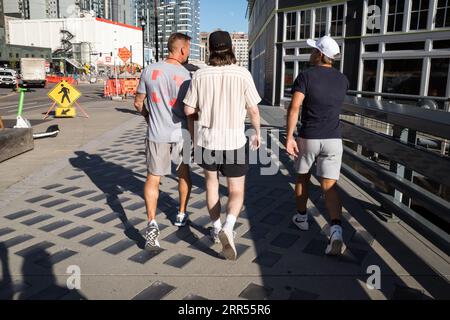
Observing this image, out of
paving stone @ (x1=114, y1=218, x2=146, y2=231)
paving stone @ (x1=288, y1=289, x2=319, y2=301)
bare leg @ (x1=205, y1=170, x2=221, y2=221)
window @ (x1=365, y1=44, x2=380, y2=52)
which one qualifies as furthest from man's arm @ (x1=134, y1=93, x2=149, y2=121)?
window @ (x1=365, y1=44, x2=380, y2=52)

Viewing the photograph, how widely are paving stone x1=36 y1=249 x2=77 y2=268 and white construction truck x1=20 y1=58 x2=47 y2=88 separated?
3935cm

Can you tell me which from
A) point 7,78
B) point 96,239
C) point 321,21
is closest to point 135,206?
point 96,239

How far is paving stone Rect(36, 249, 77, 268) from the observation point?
348 centimetres

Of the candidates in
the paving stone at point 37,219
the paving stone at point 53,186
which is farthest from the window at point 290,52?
the paving stone at point 37,219

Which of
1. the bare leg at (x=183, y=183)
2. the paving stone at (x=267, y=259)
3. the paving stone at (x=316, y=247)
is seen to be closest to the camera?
the paving stone at (x=267, y=259)

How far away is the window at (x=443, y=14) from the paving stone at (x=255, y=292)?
1551 centimetres

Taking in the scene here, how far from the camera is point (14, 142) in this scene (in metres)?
8.03

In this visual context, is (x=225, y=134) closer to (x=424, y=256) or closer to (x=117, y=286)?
(x=117, y=286)

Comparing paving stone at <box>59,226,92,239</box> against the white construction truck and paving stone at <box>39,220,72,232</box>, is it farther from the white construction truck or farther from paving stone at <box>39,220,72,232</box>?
the white construction truck

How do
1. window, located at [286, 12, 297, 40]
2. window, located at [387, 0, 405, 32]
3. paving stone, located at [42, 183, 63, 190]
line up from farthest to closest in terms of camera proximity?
window, located at [286, 12, 297, 40] → window, located at [387, 0, 405, 32] → paving stone, located at [42, 183, 63, 190]

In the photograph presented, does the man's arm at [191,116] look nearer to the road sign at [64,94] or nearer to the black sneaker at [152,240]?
the black sneaker at [152,240]

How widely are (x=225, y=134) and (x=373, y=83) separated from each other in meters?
16.5

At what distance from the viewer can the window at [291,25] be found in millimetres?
21578
